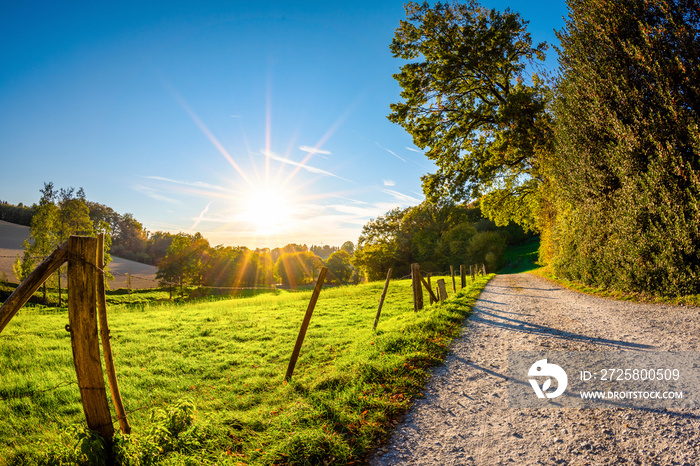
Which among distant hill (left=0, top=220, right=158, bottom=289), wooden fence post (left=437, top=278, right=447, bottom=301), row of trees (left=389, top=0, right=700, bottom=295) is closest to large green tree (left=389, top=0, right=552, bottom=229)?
row of trees (left=389, top=0, right=700, bottom=295)

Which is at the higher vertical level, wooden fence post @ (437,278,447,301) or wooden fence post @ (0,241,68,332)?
wooden fence post @ (0,241,68,332)

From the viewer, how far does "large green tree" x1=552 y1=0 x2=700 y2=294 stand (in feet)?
29.9

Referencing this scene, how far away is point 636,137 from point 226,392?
14821 mm

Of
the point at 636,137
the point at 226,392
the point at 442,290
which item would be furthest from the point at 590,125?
the point at 226,392

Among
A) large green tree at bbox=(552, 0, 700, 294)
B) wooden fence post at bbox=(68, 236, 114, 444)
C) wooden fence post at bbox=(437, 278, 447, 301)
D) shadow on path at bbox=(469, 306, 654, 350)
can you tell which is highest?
large green tree at bbox=(552, 0, 700, 294)

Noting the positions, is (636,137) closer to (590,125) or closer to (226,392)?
(590,125)

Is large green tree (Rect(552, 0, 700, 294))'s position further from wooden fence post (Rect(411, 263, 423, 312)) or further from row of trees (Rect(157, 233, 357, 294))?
row of trees (Rect(157, 233, 357, 294))

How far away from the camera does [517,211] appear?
27500mm

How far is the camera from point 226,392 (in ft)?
21.5

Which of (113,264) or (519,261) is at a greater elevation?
(113,264)

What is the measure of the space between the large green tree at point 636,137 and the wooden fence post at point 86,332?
13862 millimetres

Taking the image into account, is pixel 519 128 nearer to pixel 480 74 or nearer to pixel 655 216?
pixel 480 74

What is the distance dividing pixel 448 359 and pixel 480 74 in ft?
66.9

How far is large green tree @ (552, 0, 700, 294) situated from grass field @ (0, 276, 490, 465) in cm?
638
